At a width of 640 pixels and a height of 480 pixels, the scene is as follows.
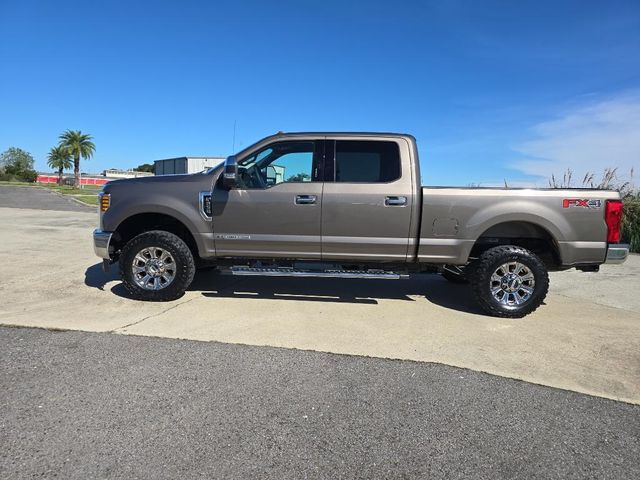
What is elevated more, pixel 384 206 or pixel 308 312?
pixel 384 206

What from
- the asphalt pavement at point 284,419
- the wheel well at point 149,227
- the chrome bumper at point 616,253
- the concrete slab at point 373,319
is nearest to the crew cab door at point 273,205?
the wheel well at point 149,227

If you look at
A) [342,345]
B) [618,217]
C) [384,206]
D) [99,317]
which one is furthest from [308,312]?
[618,217]

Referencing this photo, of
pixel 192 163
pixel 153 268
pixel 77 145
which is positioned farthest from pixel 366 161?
pixel 77 145

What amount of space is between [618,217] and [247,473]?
503cm

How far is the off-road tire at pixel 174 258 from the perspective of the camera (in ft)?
18.7

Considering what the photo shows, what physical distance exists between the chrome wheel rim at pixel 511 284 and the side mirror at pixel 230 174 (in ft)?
10.8

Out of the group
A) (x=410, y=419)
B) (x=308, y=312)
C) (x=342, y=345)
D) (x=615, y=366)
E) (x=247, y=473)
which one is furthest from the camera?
(x=308, y=312)

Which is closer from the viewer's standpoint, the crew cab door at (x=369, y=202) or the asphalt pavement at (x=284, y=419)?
the asphalt pavement at (x=284, y=419)

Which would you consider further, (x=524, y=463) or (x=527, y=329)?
(x=527, y=329)

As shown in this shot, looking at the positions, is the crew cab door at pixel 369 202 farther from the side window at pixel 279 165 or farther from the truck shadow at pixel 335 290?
the truck shadow at pixel 335 290

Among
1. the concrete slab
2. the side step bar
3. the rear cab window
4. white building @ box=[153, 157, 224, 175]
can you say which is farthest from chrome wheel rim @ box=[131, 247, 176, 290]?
white building @ box=[153, 157, 224, 175]

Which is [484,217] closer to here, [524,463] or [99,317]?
[524,463]

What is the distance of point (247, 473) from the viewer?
2.48 metres

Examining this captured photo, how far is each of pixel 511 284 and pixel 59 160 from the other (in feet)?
315
